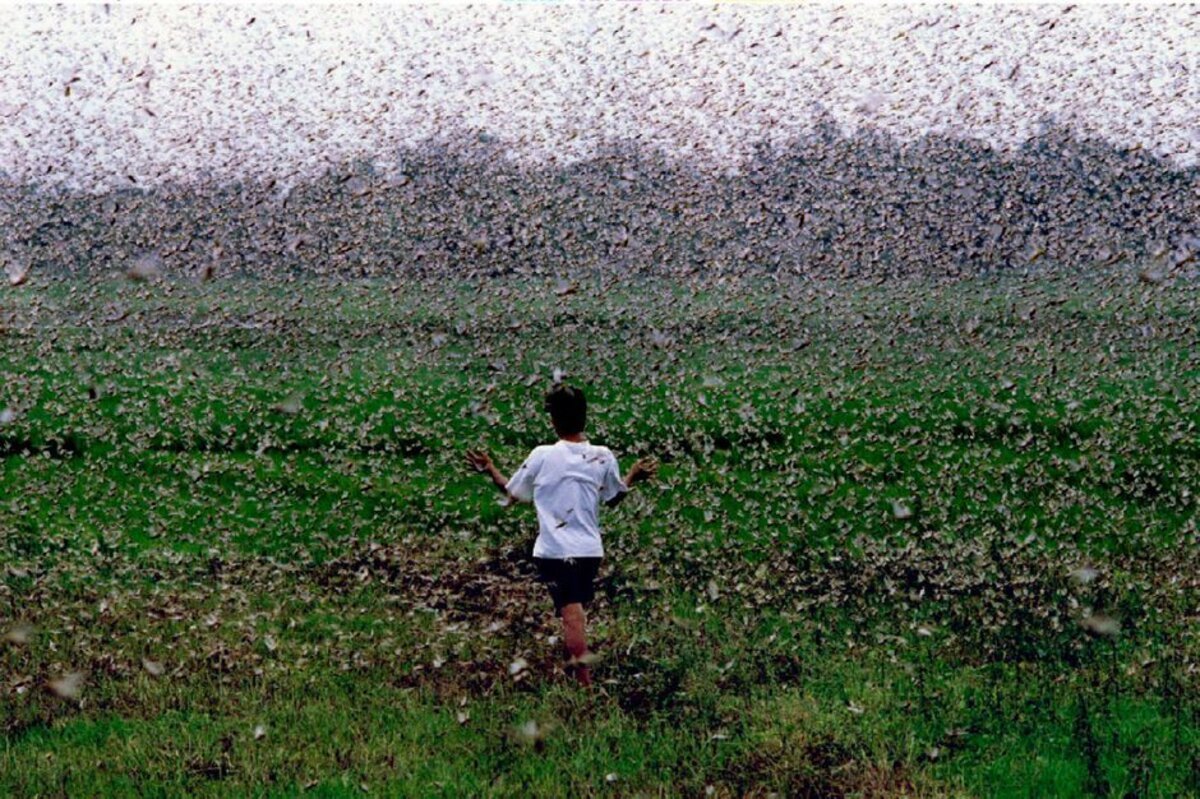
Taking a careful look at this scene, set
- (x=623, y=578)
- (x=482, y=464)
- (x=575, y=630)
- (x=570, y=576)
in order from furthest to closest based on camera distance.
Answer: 1. (x=623, y=578)
2. (x=482, y=464)
3. (x=575, y=630)
4. (x=570, y=576)

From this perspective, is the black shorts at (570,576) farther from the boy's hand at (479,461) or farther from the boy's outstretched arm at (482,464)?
the boy's hand at (479,461)

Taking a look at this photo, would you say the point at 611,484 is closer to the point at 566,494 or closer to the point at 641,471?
the point at 641,471

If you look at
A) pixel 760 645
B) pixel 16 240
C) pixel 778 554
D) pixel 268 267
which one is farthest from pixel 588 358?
pixel 16 240

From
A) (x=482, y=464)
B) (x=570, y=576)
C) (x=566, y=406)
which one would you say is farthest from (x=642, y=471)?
(x=482, y=464)

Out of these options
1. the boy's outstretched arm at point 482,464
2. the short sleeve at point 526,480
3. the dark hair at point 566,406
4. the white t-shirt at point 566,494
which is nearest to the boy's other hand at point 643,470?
the white t-shirt at point 566,494

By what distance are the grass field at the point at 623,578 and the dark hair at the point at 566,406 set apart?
189 centimetres

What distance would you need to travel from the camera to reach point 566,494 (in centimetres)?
891

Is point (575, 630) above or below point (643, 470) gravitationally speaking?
below

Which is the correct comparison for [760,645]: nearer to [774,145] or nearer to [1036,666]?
[1036,666]

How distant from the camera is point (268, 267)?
5888cm

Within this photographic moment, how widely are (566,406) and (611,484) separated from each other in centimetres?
71

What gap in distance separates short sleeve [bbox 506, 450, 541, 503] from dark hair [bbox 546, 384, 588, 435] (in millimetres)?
300

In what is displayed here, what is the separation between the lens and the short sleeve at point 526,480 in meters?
9.09

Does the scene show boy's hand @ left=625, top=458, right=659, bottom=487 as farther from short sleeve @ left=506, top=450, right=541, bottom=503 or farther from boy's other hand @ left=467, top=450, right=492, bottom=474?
boy's other hand @ left=467, top=450, right=492, bottom=474
